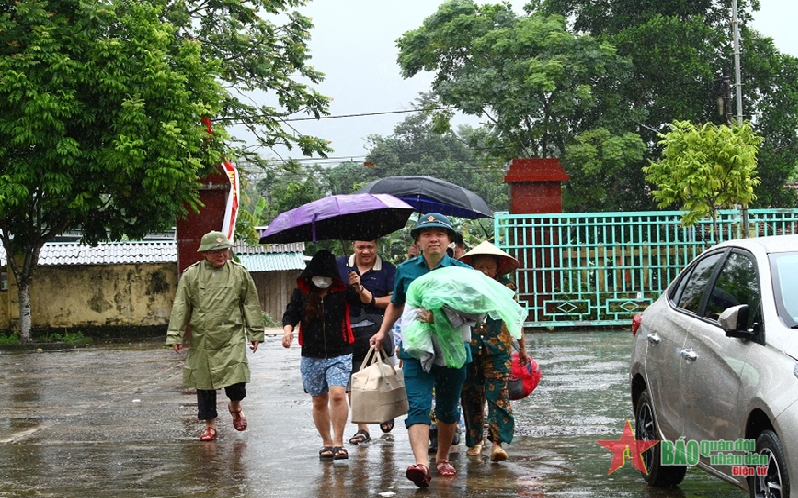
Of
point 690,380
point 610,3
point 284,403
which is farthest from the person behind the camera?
point 610,3

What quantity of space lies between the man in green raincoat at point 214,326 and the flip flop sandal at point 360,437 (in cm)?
99

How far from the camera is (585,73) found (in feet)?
103

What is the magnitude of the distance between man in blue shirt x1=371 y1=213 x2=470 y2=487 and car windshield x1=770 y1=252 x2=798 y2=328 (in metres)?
2.12

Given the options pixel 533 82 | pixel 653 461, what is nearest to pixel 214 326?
pixel 653 461

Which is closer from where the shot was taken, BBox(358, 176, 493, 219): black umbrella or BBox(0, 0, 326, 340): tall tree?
BBox(358, 176, 493, 219): black umbrella

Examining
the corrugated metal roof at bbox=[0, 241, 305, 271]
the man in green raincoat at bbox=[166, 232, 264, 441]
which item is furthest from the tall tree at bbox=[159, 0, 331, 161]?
the man in green raincoat at bbox=[166, 232, 264, 441]

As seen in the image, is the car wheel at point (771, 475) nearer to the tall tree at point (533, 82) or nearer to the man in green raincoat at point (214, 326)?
the man in green raincoat at point (214, 326)

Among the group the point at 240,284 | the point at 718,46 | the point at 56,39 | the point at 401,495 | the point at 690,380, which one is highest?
the point at 718,46

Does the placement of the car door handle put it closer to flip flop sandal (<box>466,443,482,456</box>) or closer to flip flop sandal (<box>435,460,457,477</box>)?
flip flop sandal (<box>435,460,457,477</box>)

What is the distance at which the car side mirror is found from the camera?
4.92 m

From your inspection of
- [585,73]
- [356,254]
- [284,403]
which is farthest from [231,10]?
[356,254]

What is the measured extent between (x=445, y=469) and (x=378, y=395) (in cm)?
64

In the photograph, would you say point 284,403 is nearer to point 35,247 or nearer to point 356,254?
point 356,254

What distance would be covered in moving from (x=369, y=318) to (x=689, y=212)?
458 inches
